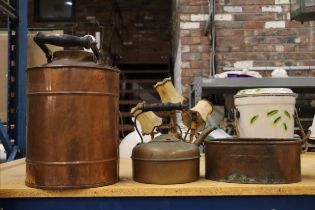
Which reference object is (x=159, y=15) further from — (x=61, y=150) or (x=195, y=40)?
(x=61, y=150)

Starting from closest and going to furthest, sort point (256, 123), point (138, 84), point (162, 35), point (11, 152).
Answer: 1. point (256, 123)
2. point (11, 152)
3. point (138, 84)
4. point (162, 35)

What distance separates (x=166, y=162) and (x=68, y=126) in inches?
10.7

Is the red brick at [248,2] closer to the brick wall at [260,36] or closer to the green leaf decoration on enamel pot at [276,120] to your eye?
the brick wall at [260,36]

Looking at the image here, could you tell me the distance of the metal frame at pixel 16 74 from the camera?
1.69 metres

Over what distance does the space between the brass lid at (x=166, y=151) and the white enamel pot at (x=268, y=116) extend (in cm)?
47

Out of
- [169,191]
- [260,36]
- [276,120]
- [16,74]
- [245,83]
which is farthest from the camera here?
[260,36]

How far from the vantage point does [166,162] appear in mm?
1043

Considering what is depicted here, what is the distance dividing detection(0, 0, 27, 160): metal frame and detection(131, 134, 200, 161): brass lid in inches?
32.1

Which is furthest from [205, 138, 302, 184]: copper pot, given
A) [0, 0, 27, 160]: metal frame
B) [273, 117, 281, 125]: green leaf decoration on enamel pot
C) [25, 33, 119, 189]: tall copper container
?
[0, 0, 27, 160]: metal frame

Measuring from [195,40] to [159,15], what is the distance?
2.92 m

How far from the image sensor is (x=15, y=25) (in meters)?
1.69

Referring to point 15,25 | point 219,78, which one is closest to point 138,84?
point 219,78

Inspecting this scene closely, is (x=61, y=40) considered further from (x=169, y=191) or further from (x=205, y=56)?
(x=205, y=56)

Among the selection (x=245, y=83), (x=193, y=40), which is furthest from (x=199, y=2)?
(x=245, y=83)
